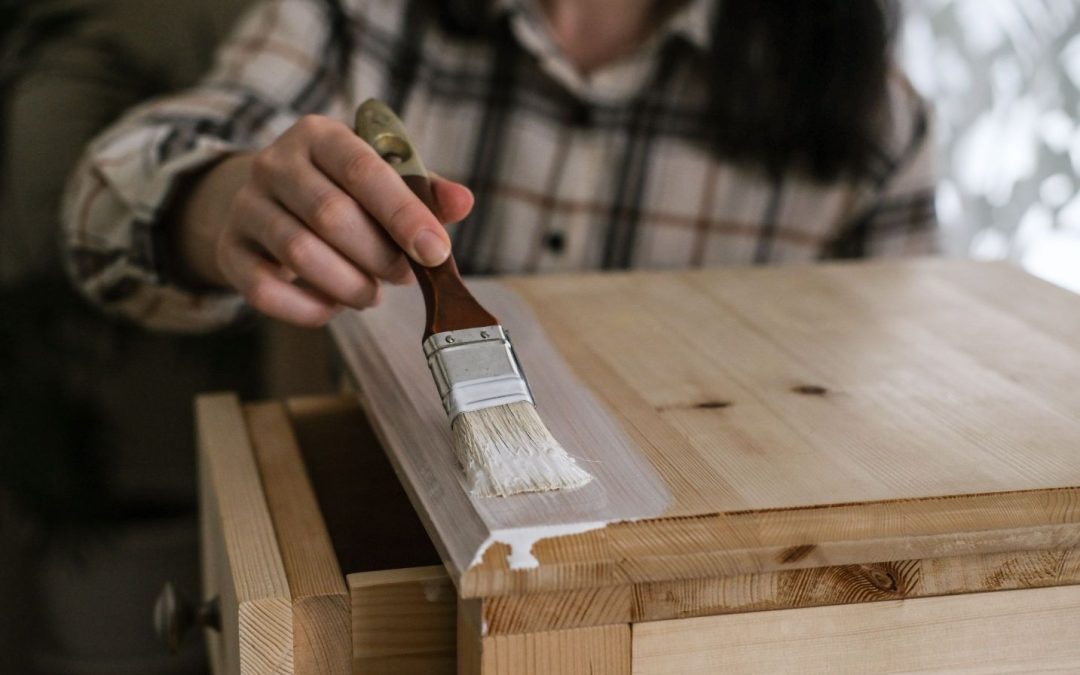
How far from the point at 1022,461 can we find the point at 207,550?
46cm

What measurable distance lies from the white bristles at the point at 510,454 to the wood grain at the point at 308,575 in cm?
8

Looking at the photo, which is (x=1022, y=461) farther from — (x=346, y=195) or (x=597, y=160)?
(x=597, y=160)

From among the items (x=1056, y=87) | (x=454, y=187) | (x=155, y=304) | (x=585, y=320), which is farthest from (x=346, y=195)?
(x=1056, y=87)

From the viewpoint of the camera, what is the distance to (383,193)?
1.71ft

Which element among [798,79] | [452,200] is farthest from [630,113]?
[452,200]

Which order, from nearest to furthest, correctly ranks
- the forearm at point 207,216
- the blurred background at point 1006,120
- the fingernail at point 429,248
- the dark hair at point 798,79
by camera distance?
1. the fingernail at point 429,248
2. the forearm at point 207,216
3. the dark hair at point 798,79
4. the blurred background at point 1006,120

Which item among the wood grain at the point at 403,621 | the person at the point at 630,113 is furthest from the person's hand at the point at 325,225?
the person at the point at 630,113

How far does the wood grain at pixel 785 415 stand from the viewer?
1.27ft

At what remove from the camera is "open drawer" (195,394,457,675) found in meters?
0.44

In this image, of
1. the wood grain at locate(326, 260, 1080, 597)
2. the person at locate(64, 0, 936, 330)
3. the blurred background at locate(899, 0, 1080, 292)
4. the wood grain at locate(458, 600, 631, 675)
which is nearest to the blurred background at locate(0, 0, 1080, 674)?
the blurred background at locate(899, 0, 1080, 292)

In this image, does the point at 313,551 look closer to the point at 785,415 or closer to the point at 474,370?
the point at 474,370

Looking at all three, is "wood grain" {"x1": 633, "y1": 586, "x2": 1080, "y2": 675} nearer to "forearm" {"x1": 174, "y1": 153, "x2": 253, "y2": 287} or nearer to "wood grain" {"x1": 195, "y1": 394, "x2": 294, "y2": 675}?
"wood grain" {"x1": 195, "y1": 394, "x2": 294, "y2": 675}

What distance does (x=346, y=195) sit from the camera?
545 mm

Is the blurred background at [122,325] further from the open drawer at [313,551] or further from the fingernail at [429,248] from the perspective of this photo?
the fingernail at [429,248]
